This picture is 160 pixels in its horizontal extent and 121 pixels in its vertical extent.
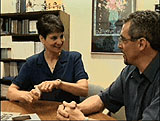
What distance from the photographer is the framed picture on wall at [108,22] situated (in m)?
3.07

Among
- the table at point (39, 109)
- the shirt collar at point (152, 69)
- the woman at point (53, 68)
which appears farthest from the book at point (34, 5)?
the shirt collar at point (152, 69)

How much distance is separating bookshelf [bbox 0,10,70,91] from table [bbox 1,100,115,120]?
61.8 inches

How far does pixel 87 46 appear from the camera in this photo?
330 centimetres

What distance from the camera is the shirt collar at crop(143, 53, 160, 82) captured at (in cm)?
129

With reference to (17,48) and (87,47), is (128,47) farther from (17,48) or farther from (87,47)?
(17,48)

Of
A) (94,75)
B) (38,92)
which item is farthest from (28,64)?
(94,75)

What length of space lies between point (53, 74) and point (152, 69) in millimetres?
964

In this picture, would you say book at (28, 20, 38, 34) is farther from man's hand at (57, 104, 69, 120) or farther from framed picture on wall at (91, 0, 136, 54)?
man's hand at (57, 104, 69, 120)

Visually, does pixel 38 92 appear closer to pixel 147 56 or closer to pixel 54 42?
pixel 54 42

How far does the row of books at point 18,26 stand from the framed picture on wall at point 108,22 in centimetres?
89

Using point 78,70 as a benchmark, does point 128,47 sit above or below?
above

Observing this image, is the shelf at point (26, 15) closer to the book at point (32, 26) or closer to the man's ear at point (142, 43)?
the book at point (32, 26)

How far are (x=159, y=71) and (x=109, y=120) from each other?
425 mm

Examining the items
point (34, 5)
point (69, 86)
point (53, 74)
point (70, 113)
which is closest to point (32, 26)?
point (34, 5)
